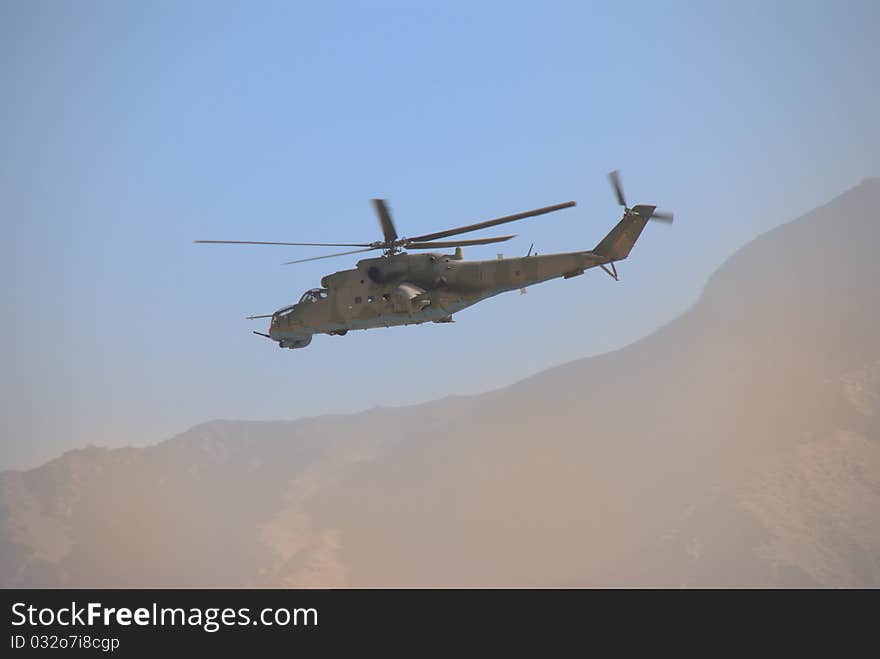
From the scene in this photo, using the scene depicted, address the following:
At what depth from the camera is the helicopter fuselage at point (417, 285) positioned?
34.2 m

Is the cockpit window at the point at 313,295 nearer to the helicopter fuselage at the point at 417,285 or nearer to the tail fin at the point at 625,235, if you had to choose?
the helicopter fuselage at the point at 417,285

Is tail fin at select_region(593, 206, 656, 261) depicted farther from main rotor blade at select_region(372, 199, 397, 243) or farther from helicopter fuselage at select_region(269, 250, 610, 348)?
main rotor blade at select_region(372, 199, 397, 243)

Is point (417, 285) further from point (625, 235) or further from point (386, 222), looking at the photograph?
point (625, 235)

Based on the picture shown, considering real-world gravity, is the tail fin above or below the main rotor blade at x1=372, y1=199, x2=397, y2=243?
below

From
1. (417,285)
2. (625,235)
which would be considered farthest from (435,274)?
(625,235)

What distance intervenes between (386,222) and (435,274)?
97.3 inches

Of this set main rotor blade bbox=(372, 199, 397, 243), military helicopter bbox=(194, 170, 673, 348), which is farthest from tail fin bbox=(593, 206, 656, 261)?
main rotor blade bbox=(372, 199, 397, 243)

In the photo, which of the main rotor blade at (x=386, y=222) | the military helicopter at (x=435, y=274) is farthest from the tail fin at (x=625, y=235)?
the main rotor blade at (x=386, y=222)

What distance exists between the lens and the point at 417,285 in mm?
35562

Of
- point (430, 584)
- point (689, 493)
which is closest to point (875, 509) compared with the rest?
point (689, 493)

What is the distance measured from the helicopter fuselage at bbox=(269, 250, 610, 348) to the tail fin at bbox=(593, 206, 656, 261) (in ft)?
1.19

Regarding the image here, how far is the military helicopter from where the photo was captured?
34.1 meters
